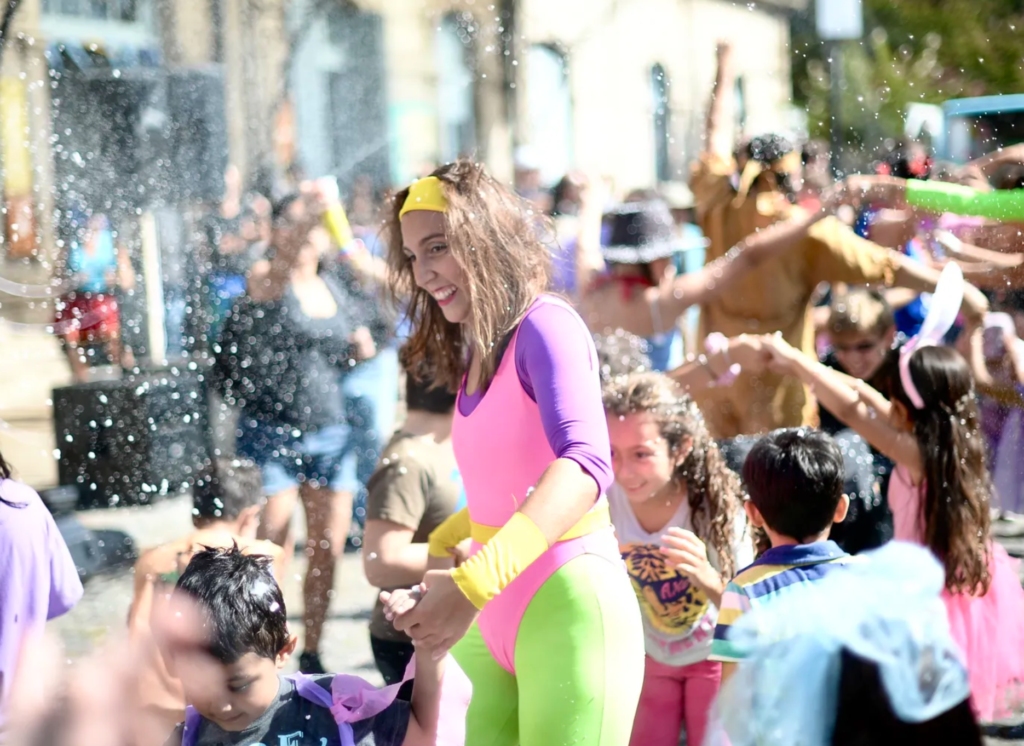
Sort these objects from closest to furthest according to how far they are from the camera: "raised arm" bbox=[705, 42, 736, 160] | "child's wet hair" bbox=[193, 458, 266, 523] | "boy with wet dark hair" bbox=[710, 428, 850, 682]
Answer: "boy with wet dark hair" bbox=[710, 428, 850, 682], "child's wet hair" bbox=[193, 458, 266, 523], "raised arm" bbox=[705, 42, 736, 160]

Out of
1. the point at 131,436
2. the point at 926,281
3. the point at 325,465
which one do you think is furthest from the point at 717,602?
the point at 131,436

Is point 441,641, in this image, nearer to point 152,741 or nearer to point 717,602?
point 152,741

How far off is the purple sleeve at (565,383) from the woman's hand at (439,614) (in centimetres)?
28

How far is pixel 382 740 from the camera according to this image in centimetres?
183

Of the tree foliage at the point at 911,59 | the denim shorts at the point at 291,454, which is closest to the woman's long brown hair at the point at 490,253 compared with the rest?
the denim shorts at the point at 291,454

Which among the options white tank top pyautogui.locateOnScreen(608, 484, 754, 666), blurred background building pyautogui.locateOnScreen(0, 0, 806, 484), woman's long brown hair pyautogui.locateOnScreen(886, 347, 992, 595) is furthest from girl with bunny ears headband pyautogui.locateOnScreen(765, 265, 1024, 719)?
blurred background building pyautogui.locateOnScreen(0, 0, 806, 484)

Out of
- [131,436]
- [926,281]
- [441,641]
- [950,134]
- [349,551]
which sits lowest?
[349,551]

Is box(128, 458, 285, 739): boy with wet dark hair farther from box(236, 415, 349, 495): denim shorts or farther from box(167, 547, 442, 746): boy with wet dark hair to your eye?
box(236, 415, 349, 495): denim shorts

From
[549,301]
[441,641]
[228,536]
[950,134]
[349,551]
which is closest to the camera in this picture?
[441,641]

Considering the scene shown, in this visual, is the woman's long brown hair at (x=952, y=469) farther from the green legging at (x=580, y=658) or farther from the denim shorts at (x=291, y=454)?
the denim shorts at (x=291, y=454)

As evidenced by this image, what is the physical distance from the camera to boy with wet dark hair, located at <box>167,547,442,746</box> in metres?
1.82

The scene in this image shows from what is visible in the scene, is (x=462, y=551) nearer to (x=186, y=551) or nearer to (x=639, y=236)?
(x=186, y=551)

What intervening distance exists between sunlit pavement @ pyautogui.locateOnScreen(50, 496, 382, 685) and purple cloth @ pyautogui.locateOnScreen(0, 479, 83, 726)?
2.04ft

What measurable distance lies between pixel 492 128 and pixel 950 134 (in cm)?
885
